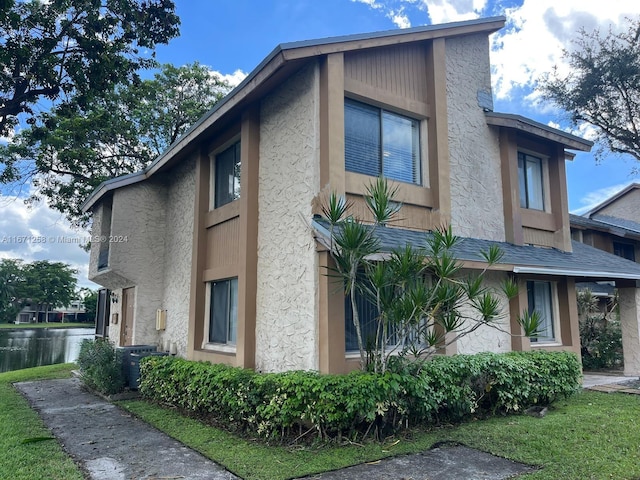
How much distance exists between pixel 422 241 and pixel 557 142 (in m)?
6.40

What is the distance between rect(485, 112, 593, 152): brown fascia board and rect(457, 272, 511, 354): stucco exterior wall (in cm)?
385

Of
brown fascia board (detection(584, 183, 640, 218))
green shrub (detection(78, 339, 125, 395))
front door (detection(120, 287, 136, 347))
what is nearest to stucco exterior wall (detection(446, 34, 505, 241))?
green shrub (detection(78, 339, 125, 395))

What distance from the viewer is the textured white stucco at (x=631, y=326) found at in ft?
41.2

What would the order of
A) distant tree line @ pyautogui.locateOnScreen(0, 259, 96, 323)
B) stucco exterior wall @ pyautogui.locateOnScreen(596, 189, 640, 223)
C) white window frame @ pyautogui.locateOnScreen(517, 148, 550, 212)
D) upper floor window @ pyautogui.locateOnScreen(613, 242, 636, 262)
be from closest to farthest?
white window frame @ pyautogui.locateOnScreen(517, 148, 550, 212) < upper floor window @ pyautogui.locateOnScreen(613, 242, 636, 262) < stucco exterior wall @ pyautogui.locateOnScreen(596, 189, 640, 223) < distant tree line @ pyautogui.locateOnScreen(0, 259, 96, 323)

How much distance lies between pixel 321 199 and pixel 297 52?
2.45m

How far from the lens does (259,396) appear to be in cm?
723

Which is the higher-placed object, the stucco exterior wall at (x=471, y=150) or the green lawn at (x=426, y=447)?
the stucco exterior wall at (x=471, y=150)

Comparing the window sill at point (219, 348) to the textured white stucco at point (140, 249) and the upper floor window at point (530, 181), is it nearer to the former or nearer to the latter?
the textured white stucco at point (140, 249)

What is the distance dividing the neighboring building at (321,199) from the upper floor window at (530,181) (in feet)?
Result: 0.17

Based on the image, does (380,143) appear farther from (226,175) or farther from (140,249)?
(140,249)

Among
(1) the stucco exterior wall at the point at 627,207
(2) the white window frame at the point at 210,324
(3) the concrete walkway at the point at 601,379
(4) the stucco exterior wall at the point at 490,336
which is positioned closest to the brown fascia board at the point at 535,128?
(4) the stucco exterior wall at the point at 490,336

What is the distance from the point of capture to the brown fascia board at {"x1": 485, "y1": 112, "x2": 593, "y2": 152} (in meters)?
11.3

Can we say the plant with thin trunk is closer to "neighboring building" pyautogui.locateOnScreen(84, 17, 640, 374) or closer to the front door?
"neighboring building" pyautogui.locateOnScreen(84, 17, 640, 374)

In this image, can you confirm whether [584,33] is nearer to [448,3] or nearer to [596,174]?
[596,174]
